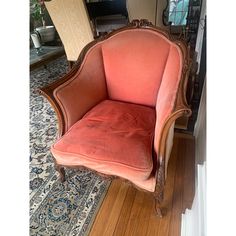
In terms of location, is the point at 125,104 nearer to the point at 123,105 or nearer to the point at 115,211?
the point at 123,105

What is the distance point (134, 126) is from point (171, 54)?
48 centimetres

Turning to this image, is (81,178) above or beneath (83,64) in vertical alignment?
beneath

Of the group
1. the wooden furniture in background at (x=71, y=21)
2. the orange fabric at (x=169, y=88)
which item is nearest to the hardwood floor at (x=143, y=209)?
the orange fabric at (x=169, y=88)

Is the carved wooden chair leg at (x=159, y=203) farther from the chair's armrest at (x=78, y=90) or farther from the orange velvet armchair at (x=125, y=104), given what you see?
the chair's armrest at (x=78, y=90)

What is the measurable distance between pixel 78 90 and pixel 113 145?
0.45m

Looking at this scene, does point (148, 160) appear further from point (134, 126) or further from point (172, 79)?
point (172, 79)

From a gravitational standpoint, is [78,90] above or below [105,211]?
above

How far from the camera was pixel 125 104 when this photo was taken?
143 centimetres

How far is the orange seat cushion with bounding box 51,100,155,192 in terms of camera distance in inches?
39.4

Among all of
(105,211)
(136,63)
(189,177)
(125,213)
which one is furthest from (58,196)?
(136,63)

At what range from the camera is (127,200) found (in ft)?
4.16

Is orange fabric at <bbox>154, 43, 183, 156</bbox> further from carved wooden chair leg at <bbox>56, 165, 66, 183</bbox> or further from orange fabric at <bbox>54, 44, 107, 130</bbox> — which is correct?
carved wooden chair leg at <bbox>56, 165, 66, 183</bbox>
